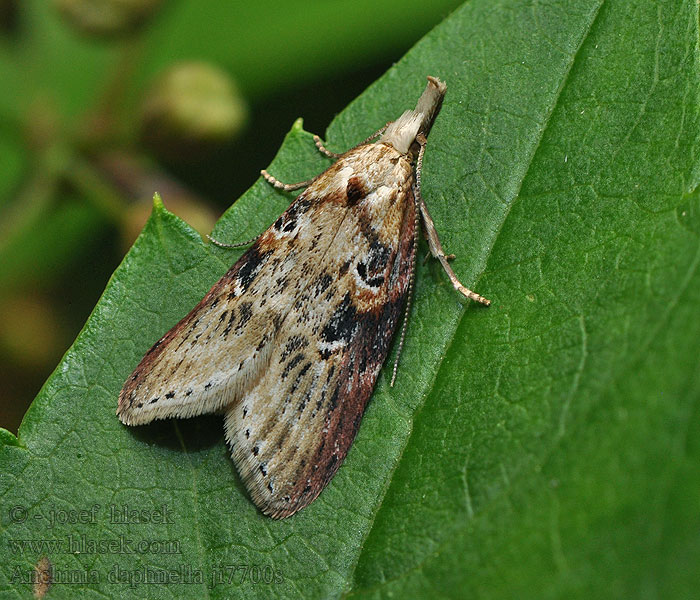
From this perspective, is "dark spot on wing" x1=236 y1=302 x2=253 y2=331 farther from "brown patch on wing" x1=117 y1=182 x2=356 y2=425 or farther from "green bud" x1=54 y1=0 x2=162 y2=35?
"green bud" x1=54 y1=0 x2=162 y2=35

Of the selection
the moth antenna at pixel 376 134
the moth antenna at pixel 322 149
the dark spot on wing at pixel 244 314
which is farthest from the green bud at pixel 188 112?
the dark spot on wing at pixel 244 314

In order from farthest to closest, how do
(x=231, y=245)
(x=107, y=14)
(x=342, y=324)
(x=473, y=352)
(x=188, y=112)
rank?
1. (x=107, y=14)
2. (x=188, y=112)
3. (x=342, y=324)
4. (x=231, y=245)
5. (x=473, y=352)

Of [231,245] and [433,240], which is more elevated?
[231,245]

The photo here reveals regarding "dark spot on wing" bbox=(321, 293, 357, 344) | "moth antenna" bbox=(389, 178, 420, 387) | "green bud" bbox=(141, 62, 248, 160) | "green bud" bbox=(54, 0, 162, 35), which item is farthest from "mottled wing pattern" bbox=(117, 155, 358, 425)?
"green bud" bbox=(54, 0, 162, 35)

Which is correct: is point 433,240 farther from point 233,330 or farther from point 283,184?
point 233,330

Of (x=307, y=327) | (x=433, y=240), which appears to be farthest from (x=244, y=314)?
(x=433, y=240)

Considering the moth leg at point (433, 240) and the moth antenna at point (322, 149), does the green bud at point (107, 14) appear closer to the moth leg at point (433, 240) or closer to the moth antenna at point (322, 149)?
the moth antenna at point (322, 149)

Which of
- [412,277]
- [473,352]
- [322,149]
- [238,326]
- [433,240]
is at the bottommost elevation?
[473,352]
